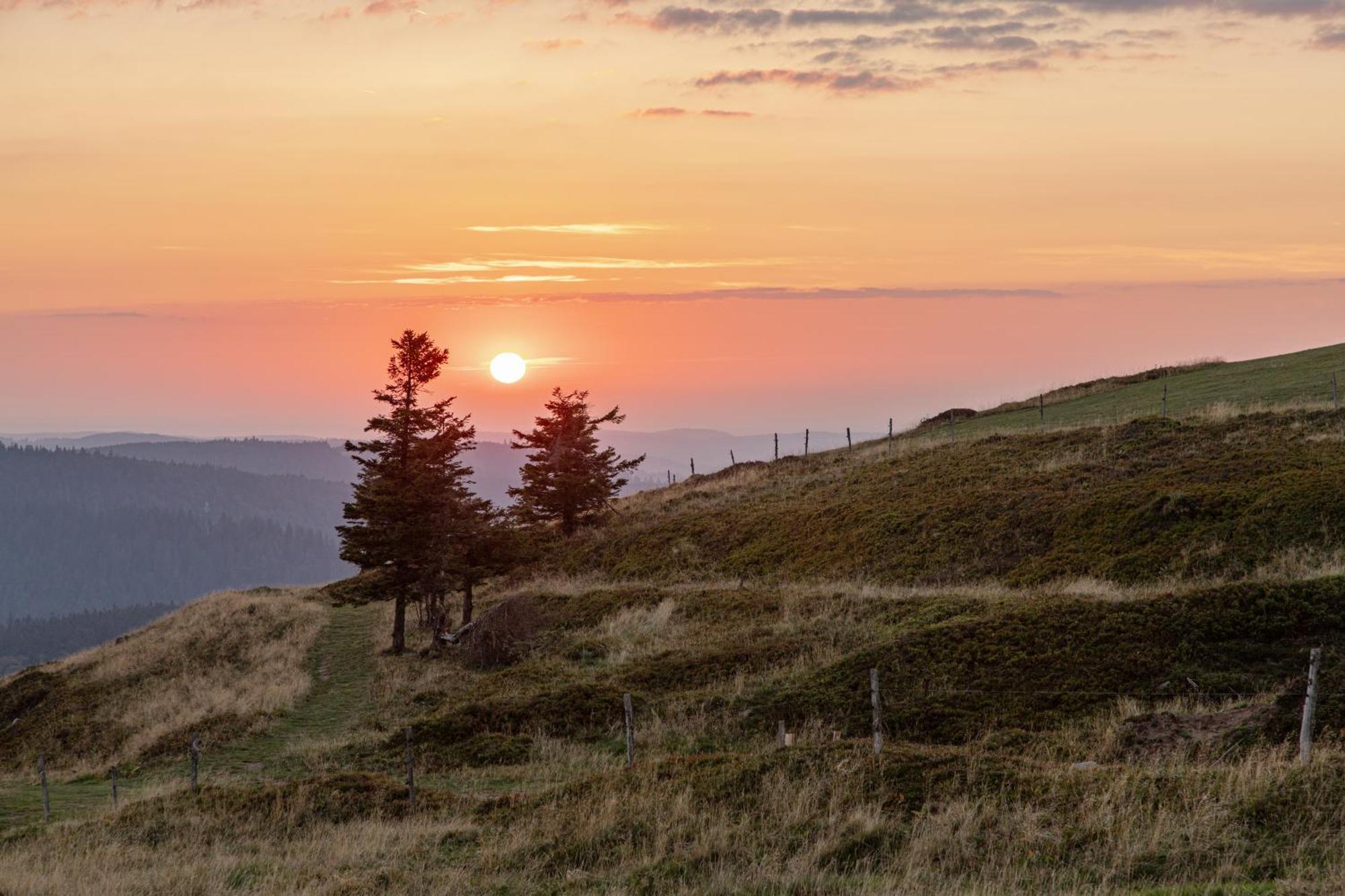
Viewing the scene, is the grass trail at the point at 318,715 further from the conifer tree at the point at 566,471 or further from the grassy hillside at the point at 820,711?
the conifer tree at the point at 566,471

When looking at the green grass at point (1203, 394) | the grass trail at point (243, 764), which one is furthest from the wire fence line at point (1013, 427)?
the grass trail at point (243, 764)

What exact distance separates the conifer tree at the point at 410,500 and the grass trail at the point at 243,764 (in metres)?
4.51

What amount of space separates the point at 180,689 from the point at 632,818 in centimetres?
3056

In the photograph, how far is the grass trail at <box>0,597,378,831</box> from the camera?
24.2 metres

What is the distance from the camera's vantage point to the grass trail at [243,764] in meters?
24.2

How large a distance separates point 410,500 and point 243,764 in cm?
1602

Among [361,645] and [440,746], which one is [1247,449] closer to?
[440,746]

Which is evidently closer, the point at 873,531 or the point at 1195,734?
the point at 1195,734

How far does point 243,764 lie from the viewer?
26.4 m

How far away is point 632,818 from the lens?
565 inches

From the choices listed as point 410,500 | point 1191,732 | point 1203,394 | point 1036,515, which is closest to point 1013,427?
point 1203,394

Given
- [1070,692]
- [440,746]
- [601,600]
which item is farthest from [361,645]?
[1070,692]

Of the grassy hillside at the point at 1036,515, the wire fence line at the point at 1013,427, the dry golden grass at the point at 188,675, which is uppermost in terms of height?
the wire fence line at the point at 1013,427

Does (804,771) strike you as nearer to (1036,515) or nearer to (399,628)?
(1036,515)
